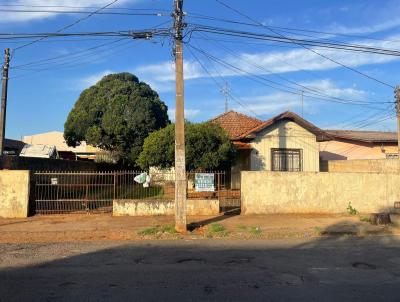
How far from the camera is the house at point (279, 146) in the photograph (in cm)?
2472

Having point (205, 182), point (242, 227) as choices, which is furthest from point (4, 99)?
point (242, 227)

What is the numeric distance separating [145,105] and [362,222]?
23358 mm

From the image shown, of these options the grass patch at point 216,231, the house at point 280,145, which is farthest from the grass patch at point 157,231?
the house at point 280,145

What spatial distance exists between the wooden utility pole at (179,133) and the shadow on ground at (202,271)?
67.0 inches

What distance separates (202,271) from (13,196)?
11497 mm

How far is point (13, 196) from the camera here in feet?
58.3

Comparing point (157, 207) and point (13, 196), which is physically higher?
point (13, 196)

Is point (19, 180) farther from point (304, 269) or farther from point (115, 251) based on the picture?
point (304, 269)

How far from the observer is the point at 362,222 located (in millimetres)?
Answer: 16578

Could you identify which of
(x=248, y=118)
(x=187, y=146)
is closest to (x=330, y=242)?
(x=187, y=146)

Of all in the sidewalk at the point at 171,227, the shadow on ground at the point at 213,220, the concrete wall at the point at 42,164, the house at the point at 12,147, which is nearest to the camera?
the sidewalk at the point at 171,227

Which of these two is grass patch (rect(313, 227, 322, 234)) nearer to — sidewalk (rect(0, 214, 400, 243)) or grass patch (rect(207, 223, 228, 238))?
sidewalk (rect(0, 214, 400, 243))

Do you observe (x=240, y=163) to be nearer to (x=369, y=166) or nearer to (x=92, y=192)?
(x=369, y=166)

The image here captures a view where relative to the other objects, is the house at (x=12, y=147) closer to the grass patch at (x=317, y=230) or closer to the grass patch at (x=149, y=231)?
the grass patch at (x=149, y=231)
